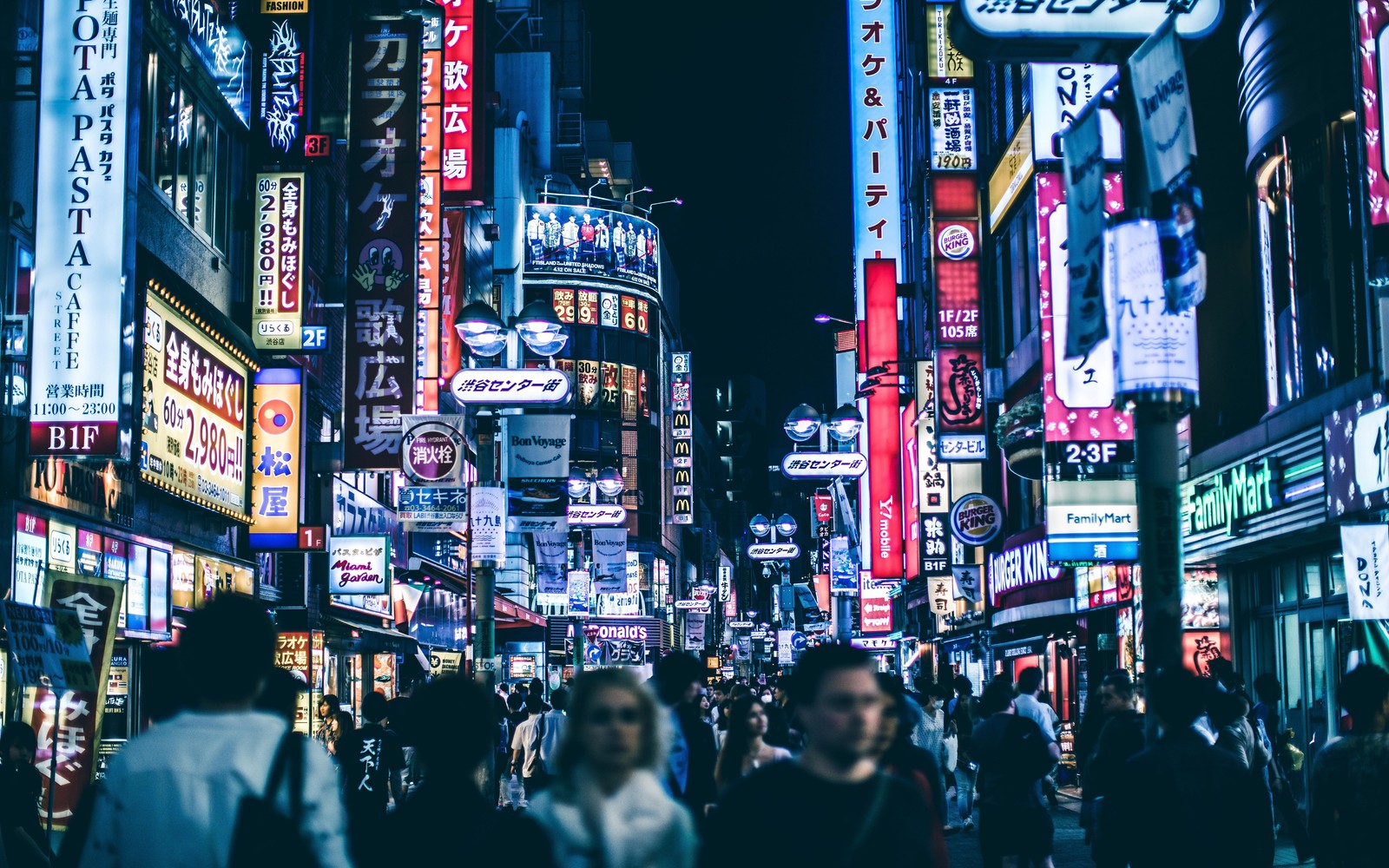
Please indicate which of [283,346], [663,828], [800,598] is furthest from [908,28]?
[800,598]

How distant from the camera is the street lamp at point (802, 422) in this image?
44531 mm

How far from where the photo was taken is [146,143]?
71.7 feet

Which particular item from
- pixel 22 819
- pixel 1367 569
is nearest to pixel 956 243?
pixel 1367 569

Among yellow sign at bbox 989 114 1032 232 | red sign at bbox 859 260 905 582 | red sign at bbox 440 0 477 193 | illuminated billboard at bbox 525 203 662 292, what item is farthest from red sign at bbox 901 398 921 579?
illuminated billboard at bbox 525 203 662 292

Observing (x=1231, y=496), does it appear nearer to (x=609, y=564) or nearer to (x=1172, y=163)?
(x=1172, y=163)

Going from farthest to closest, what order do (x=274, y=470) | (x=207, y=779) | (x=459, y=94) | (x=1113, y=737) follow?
(x=459, y=94) < (x=274, y=470) < (x=1113, y=737) < (x=207, y=779)

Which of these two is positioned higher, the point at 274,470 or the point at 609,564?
the point at 274,470

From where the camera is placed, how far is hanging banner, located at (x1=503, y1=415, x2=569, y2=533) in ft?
139

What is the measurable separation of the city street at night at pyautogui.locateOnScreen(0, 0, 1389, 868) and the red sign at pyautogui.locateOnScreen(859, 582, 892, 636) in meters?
14.2

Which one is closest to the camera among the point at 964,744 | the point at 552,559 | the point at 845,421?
the point at 964,744

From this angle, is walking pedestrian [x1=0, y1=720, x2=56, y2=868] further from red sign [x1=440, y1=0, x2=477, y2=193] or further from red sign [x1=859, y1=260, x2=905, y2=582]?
red sign [x1=859, y1=260, x2=905, y2=582]

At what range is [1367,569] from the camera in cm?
1208

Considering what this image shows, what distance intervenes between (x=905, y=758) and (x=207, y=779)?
6418 millimetres

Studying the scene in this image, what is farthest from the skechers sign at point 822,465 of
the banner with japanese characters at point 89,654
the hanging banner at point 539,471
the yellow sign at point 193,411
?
the banner with japanese characters at point 89,654
